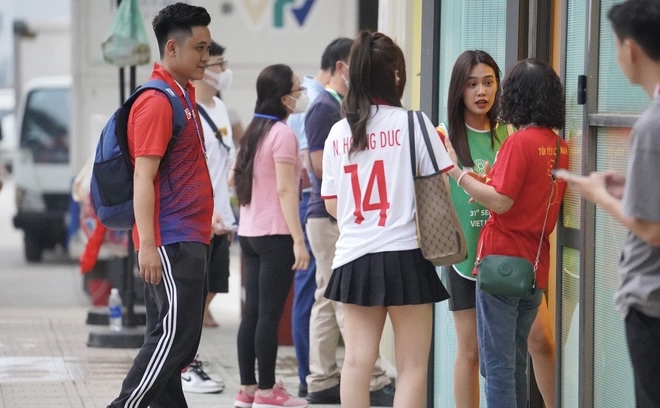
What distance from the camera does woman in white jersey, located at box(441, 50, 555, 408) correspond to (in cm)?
548

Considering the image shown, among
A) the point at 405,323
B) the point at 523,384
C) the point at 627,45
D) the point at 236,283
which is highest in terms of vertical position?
the point at 627,45

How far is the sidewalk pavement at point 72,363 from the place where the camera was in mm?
7320

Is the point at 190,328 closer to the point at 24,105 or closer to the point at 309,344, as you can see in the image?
the point at 309,344

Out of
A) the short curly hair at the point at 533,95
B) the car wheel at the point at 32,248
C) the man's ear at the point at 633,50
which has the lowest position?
the car wheel at the point at 32,248

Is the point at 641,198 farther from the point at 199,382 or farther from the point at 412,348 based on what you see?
the point at 199,382

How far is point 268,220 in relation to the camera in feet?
22.1

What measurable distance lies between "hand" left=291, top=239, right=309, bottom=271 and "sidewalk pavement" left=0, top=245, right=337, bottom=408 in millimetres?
921

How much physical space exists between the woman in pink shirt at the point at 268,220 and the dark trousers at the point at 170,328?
4.65 feet

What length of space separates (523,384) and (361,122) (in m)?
1.39

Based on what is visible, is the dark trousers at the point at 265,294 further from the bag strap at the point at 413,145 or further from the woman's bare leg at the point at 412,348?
the bag strap at the point at 413,145

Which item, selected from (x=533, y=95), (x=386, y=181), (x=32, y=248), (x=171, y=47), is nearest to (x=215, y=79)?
(x=171, y=47)

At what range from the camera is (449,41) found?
21.2 feet

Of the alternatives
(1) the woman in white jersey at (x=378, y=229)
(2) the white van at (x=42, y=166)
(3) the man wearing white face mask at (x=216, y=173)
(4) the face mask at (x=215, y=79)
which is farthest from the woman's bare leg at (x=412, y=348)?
(2) the white van at (x=42, y=166)

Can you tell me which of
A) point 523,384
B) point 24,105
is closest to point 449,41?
point 523,384
